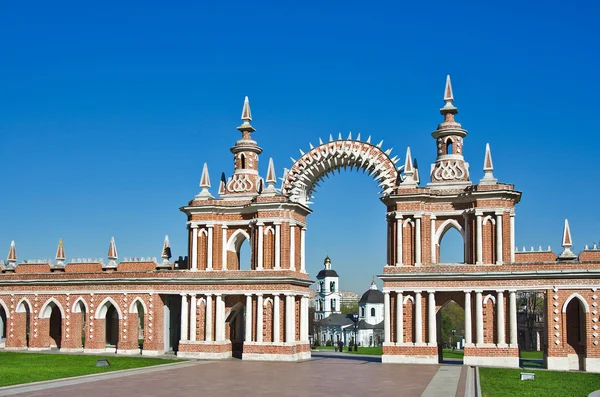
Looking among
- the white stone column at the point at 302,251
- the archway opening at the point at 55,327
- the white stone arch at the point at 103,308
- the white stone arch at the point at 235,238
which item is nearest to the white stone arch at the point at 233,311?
the white stone arch at the point at 235,238

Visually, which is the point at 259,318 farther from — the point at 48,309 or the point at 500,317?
the point at 48,309

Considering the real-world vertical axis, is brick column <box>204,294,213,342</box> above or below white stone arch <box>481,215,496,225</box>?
below

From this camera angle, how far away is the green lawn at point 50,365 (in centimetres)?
3002

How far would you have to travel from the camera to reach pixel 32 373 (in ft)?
103

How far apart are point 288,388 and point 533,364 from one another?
19757 millimetres

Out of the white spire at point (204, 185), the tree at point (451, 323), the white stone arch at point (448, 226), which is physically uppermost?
the white spire at point (204, 185)

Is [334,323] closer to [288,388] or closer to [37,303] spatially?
[37,303]

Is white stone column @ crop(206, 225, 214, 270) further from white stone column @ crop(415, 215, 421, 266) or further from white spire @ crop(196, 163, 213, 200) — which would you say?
white stone column @ crop(415, 215, 421, 266)

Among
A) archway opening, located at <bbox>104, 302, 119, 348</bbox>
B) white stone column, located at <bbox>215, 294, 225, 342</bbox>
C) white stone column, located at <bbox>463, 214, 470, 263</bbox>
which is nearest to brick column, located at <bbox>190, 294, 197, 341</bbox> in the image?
white stone column, located at <bbox>215, 294, 225, 342</bbox>

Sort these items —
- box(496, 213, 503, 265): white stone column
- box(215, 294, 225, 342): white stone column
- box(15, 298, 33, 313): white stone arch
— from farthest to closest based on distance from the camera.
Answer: box(15, 298, 33, 313): white stone arch < box(215, 294, 225, 342): white stone column < box(496, 213, 503, 265): white stone column

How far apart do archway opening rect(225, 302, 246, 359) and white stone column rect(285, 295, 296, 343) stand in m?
3.61

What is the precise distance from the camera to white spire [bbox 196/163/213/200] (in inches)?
1836

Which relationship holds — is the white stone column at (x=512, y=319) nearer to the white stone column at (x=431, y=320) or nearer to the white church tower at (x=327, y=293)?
the white stone column at (x=431, y=320)

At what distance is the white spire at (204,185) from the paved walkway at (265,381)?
11567mm
